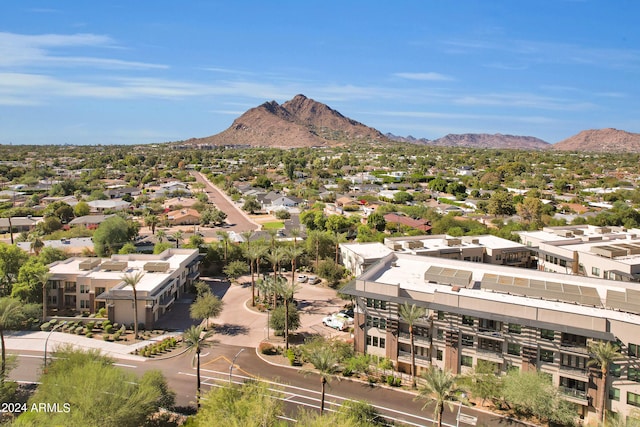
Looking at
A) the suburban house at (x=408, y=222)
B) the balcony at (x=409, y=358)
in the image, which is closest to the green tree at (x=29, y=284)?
the balcony at (x=409, y=358)

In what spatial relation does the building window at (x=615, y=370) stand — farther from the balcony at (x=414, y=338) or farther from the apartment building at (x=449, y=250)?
the apartment building at (x=449, y=250)

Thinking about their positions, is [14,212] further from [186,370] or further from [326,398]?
[326,398]

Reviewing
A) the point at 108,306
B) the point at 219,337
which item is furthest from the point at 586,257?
the point at 108,306

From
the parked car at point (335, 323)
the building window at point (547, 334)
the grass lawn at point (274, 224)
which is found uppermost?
the building window at point (547, 334)

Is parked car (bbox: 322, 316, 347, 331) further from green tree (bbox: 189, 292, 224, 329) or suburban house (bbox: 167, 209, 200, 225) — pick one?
suburban house (bbox: 167, 209, 200, 225)

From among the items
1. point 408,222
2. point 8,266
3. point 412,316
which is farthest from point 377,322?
point 408,222

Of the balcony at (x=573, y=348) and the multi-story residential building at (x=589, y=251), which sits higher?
the multi-story residential building at (x=589, y=251)

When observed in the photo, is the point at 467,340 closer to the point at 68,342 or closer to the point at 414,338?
the point at 414,338
